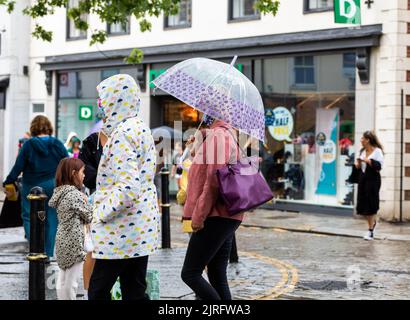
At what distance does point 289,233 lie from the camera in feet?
49.0

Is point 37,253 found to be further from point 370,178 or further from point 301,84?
point 301,84

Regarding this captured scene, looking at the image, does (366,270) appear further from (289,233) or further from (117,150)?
(117,150)

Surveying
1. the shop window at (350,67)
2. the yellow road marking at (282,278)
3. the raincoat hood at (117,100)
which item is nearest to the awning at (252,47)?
the shop window at (350,67)

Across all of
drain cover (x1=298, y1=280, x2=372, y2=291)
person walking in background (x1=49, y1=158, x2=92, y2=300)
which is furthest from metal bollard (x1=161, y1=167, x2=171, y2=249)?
person walking in background (x1=49, y1=158, x2=92, y2=300)

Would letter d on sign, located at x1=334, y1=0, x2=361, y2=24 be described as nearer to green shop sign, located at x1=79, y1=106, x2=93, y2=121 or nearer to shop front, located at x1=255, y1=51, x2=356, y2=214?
shop front, located at x1=255, y1=51, x2=356, y2=214

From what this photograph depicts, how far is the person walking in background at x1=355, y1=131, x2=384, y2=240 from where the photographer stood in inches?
538

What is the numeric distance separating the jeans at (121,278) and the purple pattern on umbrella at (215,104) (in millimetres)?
1306

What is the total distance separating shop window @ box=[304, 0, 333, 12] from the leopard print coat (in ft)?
38.7

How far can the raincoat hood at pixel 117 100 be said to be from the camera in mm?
5473

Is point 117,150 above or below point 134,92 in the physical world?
below

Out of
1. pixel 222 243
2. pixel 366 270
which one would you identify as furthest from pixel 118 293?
pixel 366 270

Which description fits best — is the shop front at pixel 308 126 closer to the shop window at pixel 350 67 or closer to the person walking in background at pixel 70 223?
the shop window at pixel 350 67
